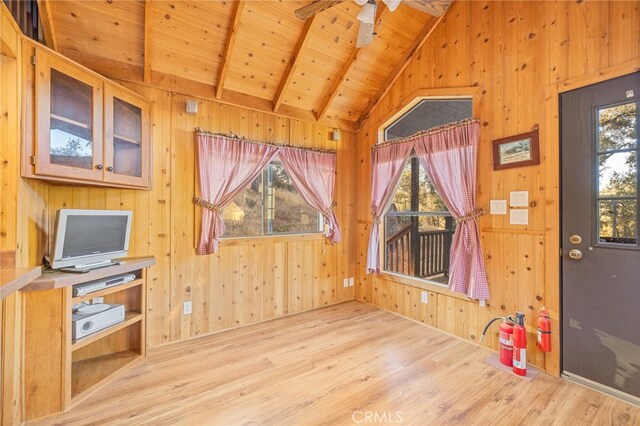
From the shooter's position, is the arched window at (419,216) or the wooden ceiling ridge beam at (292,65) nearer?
the wooden ceiling ridge beam at (292,65)

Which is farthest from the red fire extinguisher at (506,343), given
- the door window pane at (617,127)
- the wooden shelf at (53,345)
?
the wooden shelf at (53,345)

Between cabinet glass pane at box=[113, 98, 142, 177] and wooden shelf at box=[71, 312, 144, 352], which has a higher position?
cabinet glass pane at box=[113, 98, 142, 177]

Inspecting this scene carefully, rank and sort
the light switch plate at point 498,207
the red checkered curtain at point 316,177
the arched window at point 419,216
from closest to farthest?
the light switch plate at point 498,207 < the arched window at point 419,216 < the red checkered curtain at point 316,177

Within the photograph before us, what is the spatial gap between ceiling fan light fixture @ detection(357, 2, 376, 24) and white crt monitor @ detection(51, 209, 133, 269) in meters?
2.44

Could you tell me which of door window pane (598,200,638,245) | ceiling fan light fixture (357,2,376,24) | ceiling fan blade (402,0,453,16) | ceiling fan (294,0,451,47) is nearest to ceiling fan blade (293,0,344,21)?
ceiling fan (294,0,451,47)

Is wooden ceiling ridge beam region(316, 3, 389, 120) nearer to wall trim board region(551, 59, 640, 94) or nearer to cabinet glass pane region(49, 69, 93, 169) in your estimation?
wall trim board region(551, 59, 640, 94)

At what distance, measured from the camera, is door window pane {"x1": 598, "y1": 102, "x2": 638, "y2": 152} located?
195 centimetres

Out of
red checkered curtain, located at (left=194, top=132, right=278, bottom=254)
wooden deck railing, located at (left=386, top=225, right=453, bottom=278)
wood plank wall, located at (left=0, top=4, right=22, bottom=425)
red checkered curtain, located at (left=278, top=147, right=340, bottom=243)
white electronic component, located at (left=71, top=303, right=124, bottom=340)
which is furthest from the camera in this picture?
wooden deck railing, located at (left=386, top=225, right=453, bottom=278)

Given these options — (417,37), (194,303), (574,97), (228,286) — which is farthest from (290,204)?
(574,97)

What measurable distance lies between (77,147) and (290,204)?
2263mm

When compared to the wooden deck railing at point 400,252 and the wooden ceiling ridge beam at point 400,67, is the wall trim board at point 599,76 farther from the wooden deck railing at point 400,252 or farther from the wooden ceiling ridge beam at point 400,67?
the wooden deck railing at point 400,252

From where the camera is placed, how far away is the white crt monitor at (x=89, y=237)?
6.43 ft

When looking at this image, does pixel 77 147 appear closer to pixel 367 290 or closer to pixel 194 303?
pixel 194 303

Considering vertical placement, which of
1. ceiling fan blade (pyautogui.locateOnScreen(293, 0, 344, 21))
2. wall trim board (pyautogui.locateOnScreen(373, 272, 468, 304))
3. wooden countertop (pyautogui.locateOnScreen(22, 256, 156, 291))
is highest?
ceiling fan blade (pyautogui.locateOnScreen(293, 0, 344, 21))
